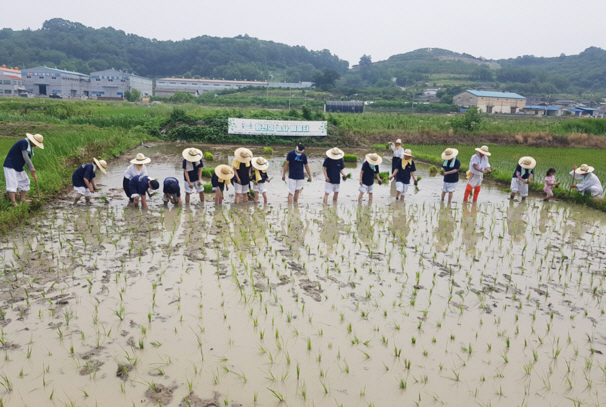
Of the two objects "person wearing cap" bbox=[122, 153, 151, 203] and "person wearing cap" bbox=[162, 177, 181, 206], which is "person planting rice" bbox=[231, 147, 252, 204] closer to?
"person wearing cap" bbox=[162, 177, 181, 206]

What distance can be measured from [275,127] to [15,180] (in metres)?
15.6

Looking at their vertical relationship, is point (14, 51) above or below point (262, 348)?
above

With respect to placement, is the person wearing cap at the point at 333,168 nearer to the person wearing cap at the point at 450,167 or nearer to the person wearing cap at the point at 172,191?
the person wearing cap at the point at 450,167

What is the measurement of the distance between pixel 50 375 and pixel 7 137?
58.4 ft

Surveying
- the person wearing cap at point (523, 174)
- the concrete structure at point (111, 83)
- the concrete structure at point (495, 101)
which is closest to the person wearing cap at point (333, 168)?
the person wearing cap at point (523, 174)

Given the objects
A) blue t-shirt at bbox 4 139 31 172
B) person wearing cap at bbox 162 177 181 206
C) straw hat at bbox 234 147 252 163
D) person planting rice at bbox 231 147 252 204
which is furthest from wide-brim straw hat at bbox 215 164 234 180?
blue t-shirt at bbox 4 139 31 172

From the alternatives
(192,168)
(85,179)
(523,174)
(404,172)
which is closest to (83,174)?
(85,179)

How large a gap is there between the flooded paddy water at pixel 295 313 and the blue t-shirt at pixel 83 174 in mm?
719

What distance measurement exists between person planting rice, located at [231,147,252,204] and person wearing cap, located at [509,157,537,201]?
657cm

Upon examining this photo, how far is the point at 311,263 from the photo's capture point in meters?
6.64

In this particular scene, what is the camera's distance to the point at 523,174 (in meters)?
11.1

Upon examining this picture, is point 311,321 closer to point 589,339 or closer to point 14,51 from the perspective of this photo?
point 589,339

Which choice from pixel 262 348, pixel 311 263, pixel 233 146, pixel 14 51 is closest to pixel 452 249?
pixel 311 263

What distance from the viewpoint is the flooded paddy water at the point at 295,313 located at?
3805 millimetres
